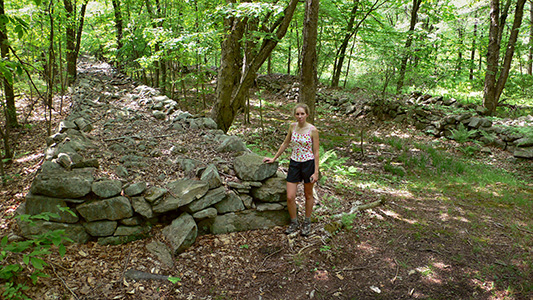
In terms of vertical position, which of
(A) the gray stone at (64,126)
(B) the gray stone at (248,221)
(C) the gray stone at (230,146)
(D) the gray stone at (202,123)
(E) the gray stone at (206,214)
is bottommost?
(B) the gray stone at (248,221)

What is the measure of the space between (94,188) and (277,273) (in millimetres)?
2319

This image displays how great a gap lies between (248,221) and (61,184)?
88.5 inches

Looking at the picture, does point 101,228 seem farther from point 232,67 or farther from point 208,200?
point 232,67

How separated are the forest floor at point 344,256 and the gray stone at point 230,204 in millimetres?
334

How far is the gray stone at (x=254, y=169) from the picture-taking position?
3947mm

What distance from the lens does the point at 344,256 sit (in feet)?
11.6

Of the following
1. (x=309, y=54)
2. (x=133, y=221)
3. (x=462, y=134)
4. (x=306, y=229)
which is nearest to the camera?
(x=133, y=221)

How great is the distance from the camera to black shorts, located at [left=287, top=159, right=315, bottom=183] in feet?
11.9

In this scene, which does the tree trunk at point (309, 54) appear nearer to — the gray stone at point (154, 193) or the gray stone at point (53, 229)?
the gray stone at point (154, 193)

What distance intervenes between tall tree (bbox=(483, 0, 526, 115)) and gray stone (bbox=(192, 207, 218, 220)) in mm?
10941

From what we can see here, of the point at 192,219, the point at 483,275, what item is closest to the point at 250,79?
the point at 192,219

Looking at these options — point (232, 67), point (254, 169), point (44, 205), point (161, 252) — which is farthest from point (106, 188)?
point (232, 67)

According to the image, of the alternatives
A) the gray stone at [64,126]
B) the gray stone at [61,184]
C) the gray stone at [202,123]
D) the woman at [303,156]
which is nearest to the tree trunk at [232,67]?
the gray stone at [202,123]

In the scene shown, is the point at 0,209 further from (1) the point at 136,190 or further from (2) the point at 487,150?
(2) the point at 487,150
